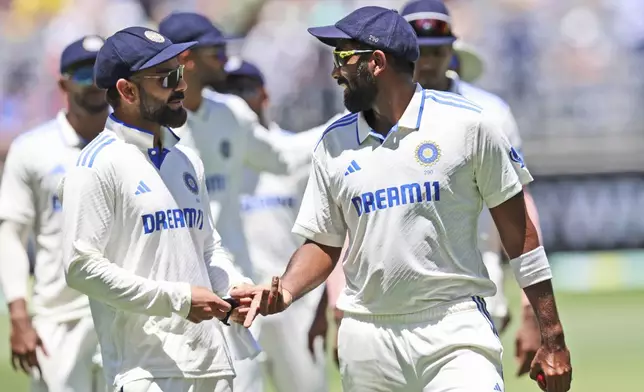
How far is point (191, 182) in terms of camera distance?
5.35 m

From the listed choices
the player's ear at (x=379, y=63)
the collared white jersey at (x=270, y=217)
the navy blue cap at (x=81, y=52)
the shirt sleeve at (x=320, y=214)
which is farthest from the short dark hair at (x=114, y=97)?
the collared white jersey at (x=270, y=217)

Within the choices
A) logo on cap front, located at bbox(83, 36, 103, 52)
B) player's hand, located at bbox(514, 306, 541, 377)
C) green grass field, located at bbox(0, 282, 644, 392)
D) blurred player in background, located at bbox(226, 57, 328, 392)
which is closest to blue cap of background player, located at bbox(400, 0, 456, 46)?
blurred player in background, located at bbox(226, 57, 328, 392)

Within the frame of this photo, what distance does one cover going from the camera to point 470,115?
5.02 metres

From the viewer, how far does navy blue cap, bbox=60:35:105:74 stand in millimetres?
6930

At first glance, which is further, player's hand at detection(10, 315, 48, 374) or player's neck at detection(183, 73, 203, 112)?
player's neck at detection(183, 73, 203, 112)

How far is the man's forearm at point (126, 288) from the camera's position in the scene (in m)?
4.96

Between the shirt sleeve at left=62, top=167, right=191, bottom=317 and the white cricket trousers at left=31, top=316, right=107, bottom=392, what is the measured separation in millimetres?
1848

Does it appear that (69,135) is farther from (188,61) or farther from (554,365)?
(554,365)

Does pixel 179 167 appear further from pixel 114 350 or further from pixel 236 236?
pixel 236 236

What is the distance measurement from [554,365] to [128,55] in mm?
1909

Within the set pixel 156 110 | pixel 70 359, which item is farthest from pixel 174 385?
pixel 70 359

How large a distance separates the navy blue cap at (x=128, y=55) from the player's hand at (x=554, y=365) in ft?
5.65

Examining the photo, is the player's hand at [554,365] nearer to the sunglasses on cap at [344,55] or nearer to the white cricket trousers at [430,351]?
the white cricket trousers at [430,351]

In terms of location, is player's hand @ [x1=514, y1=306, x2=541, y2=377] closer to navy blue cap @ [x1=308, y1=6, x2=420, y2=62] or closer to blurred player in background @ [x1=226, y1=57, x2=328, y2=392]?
blurred player in background @ [x1=226, y1=57, x2=328, y2=392]
